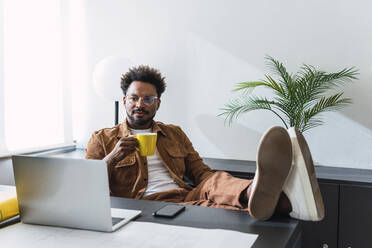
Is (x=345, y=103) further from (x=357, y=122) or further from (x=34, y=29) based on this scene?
(x=34, y=29)

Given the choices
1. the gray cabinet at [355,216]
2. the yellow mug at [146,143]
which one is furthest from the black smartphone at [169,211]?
the gray cabinet at [355,216]

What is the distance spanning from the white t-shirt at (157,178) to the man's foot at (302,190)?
859mm

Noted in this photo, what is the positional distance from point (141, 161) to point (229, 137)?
106 centimetres

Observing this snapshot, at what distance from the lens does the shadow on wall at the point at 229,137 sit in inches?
107

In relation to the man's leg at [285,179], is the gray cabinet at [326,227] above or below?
below

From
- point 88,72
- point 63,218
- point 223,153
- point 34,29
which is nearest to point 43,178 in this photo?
point 63,218

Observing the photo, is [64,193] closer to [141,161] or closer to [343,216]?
[141,161]

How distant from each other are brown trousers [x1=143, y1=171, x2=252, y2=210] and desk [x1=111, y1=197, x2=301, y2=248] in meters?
0.23

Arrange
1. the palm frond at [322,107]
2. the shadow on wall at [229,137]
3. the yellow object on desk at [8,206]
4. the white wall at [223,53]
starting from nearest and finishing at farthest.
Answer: the yellow object on desk at [8,206], the palm frond at [322,107], the white wall at [223,53], the shadow on wall at [229,137]

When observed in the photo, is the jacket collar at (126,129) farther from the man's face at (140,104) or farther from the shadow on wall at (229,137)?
the shadow on wall at (229,137)

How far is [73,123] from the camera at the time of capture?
327 centimetres

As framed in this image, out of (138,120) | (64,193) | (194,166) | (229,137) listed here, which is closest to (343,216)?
(194,166)

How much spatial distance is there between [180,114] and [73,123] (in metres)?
1.03

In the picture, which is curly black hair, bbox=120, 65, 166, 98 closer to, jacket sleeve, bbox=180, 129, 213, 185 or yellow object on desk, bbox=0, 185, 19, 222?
jacket sleeve, bbox=180, 129, 213, 185
